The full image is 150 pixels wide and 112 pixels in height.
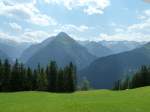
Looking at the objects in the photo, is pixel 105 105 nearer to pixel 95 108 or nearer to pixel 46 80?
pixel 95 108

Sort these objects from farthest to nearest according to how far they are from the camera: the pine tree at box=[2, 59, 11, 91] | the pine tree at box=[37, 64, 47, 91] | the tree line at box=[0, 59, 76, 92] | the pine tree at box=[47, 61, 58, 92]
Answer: the pine tree at box=[47, 61, 58, 92] < the pine tree at box=[37, 64, 47, 91] < the tree line at box=[0, 59, 76, 92] < the pine tree at box=[2, 59, 11, 91]

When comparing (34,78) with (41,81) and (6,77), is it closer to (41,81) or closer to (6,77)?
(41,81)

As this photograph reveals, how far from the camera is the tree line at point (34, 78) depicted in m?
125

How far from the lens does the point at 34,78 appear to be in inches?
5138

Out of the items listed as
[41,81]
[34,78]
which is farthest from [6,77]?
[41,81]

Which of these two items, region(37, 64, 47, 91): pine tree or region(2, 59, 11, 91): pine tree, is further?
region(37, 64, 47, 91): pine tree

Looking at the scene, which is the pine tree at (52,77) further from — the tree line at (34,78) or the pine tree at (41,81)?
the pine tree at (41,81)

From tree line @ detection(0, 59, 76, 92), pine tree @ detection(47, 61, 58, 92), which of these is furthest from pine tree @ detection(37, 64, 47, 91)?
pine tree @ detection(47, 61, 58, 92)

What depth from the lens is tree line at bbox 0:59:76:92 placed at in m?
125

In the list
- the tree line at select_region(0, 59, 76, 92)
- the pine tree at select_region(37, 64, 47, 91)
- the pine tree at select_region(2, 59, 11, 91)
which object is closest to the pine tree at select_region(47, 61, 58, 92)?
the tree line at select_region(0, 59, 76, 92)

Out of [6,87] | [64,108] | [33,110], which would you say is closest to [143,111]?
[64,108]

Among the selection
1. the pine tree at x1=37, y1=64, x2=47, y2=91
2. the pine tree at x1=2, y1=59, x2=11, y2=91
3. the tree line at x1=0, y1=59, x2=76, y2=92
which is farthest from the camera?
the pine tree at x1=37, y1=64, x2=47, y2=91

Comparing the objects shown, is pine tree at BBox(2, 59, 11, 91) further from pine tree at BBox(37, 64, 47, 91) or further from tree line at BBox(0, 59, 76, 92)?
pine tree at BBox(37, 64, 47, 91)

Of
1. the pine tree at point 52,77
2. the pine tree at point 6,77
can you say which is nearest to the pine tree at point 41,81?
the pine tree at point 52,77
